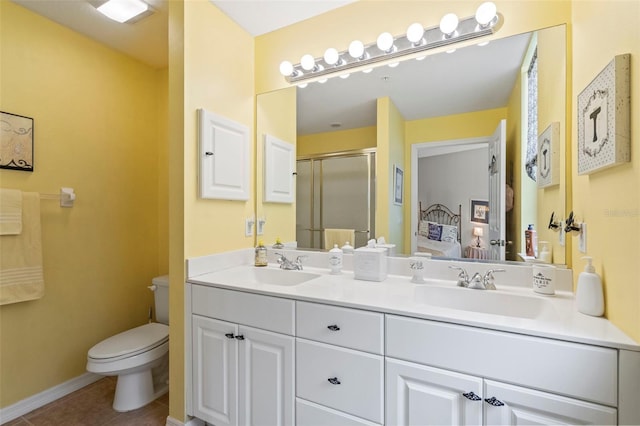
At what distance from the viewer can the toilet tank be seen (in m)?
2.14

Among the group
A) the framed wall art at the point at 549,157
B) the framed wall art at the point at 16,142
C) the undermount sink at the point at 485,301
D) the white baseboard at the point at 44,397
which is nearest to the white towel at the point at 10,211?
the framed wall art at the point at 16,142

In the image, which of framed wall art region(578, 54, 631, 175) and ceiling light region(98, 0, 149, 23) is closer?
framed wall art region(578, 54, 631, 175)

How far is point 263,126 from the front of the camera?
6.86 feet

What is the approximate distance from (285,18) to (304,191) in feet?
3.65

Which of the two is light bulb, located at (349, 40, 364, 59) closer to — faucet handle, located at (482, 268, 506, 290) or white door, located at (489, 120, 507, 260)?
white door, located at (489, 120, 507, 260)

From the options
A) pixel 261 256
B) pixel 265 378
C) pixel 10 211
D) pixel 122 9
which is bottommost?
pixel 265 378

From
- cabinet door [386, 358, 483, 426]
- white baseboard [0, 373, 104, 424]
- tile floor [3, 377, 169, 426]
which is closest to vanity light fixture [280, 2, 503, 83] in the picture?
cabinet door [386, 358, 483, 426]

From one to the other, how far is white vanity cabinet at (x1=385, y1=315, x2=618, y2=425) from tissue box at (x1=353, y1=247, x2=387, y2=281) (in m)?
0.45

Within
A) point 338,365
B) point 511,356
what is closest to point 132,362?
point 338,365

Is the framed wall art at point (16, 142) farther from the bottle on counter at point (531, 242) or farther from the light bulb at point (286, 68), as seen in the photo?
the bottle on counter at point (531, 242)

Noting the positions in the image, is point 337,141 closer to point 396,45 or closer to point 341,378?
point 396,45

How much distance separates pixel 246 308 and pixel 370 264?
0.66m

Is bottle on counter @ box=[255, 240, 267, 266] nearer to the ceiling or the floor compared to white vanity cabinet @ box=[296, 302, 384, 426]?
nearer to the ceiling

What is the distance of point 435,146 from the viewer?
1.61 meters
